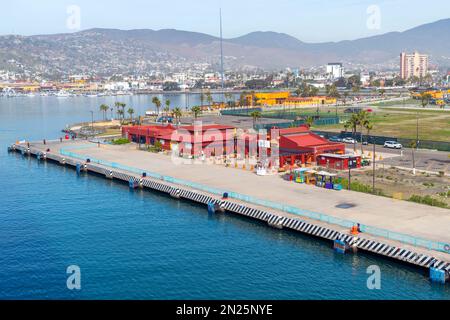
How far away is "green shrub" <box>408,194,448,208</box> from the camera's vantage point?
181 ft

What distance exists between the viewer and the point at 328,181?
66000 mm

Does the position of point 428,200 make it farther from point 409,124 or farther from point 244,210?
point 409,124

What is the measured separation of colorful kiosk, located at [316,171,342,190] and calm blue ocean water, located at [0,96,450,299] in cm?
1317

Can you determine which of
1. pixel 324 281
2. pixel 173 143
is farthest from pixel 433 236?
pixel 173 143

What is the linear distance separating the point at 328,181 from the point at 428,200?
1308 cm

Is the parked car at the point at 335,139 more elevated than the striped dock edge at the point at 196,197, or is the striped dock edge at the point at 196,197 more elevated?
the parked car at the point at 335,139

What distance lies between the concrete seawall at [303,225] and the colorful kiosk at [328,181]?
11515mm

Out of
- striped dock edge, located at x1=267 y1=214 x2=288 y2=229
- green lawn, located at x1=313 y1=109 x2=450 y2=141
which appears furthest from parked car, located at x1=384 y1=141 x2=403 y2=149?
striped dock edge, located at x1=267 y1=214 x2=288 y2=229

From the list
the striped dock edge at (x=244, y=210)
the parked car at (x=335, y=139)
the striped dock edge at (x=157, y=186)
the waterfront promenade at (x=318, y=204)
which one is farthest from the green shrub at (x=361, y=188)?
the parked car at (x=335, y=139)

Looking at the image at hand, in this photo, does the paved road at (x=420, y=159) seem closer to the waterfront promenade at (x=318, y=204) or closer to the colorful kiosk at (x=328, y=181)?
the colorful kiosk at (x=328, y=181)

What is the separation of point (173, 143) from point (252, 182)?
99.5 feet

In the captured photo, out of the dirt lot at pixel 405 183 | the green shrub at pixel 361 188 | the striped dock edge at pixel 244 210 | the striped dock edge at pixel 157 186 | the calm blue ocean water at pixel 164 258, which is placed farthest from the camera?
the striped dock edge at pixel 157 186

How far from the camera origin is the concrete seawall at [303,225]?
41125mm

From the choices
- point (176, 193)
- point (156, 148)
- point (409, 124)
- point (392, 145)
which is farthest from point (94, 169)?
point (409, 124)
